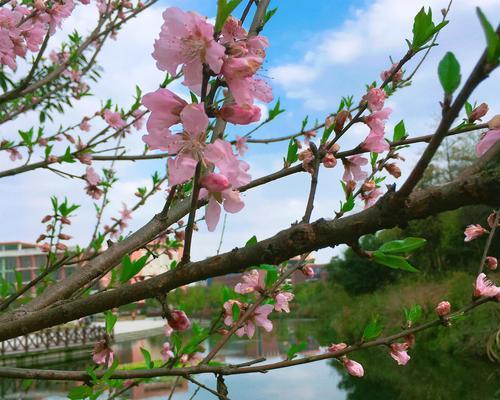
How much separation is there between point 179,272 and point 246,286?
2.38ft

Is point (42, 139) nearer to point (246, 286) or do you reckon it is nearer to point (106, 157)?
point (106, 157)

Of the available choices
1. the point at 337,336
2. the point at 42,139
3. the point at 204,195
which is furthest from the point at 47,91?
the point at 337,336

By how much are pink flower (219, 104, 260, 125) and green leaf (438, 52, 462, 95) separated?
0.73 feet

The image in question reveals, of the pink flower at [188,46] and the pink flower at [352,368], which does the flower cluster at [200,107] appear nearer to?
the pink flower at [188,46]

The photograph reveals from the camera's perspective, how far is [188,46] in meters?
0.59

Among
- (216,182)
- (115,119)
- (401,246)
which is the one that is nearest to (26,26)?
(115,119)

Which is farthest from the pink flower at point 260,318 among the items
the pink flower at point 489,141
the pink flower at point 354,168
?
the pink flower at point 489,141

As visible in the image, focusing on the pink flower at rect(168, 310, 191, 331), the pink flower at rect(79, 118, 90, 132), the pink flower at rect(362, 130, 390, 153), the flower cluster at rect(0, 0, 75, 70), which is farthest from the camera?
the pink flower at rect(79, 118, 90, 132)

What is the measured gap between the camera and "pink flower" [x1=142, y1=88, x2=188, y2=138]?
23.8 inches

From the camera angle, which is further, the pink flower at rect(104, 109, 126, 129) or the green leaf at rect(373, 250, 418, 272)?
the pink flower at rect(104, 109, 126, 129)

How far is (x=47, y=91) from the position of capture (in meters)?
2.75

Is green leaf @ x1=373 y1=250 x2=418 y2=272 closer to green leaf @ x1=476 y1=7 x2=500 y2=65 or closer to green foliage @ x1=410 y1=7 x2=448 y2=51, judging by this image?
Result: green leaf @ x1=476 y1=7 x2=500 y2=65

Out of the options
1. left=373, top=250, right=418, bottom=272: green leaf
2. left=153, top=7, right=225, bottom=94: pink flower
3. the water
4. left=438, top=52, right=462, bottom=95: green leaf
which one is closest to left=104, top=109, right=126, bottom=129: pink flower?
left=153, top=7, right=225, bottom=94: pink flower

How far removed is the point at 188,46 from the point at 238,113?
0.33 ft
